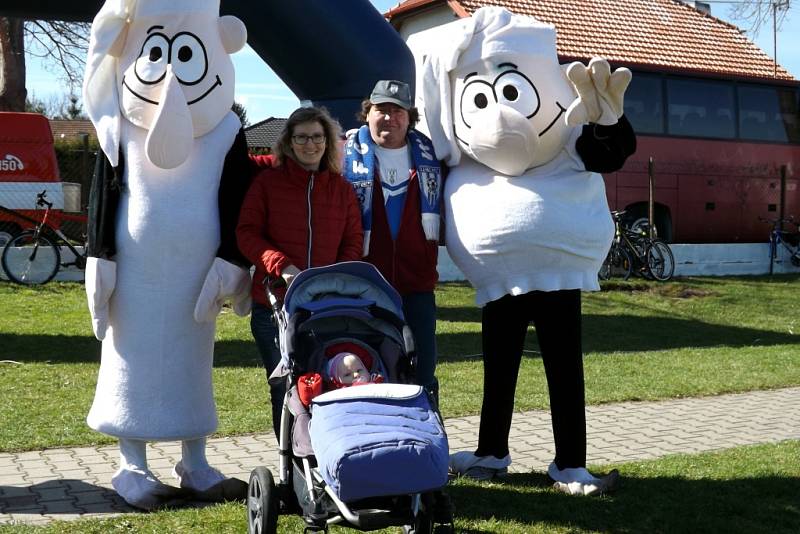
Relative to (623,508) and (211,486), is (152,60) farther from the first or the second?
(623,508)

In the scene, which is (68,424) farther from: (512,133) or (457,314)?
(457,314)

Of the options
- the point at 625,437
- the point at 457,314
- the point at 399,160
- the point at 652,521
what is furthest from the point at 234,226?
the point at 457,314

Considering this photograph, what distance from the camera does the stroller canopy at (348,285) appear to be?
452 cm

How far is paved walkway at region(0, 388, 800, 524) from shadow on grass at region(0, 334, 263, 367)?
292cm

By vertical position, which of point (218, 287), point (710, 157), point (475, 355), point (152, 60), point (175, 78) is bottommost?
point (475, 355)

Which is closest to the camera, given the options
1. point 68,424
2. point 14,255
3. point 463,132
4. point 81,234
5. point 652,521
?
point 652,521

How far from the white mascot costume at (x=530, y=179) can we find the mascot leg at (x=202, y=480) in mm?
A: 1604

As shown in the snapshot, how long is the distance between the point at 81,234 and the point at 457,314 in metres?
6.45

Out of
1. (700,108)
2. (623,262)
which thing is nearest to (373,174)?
(623,262)

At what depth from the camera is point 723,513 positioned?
5.16 meters

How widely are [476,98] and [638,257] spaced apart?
12.4 meters

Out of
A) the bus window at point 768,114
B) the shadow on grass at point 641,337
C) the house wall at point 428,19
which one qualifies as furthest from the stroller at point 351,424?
the house wall at point 428,19

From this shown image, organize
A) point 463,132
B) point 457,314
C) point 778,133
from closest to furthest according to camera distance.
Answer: point 463,132 → point 457,314 → point 778,133

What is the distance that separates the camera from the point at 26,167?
55.5ft
